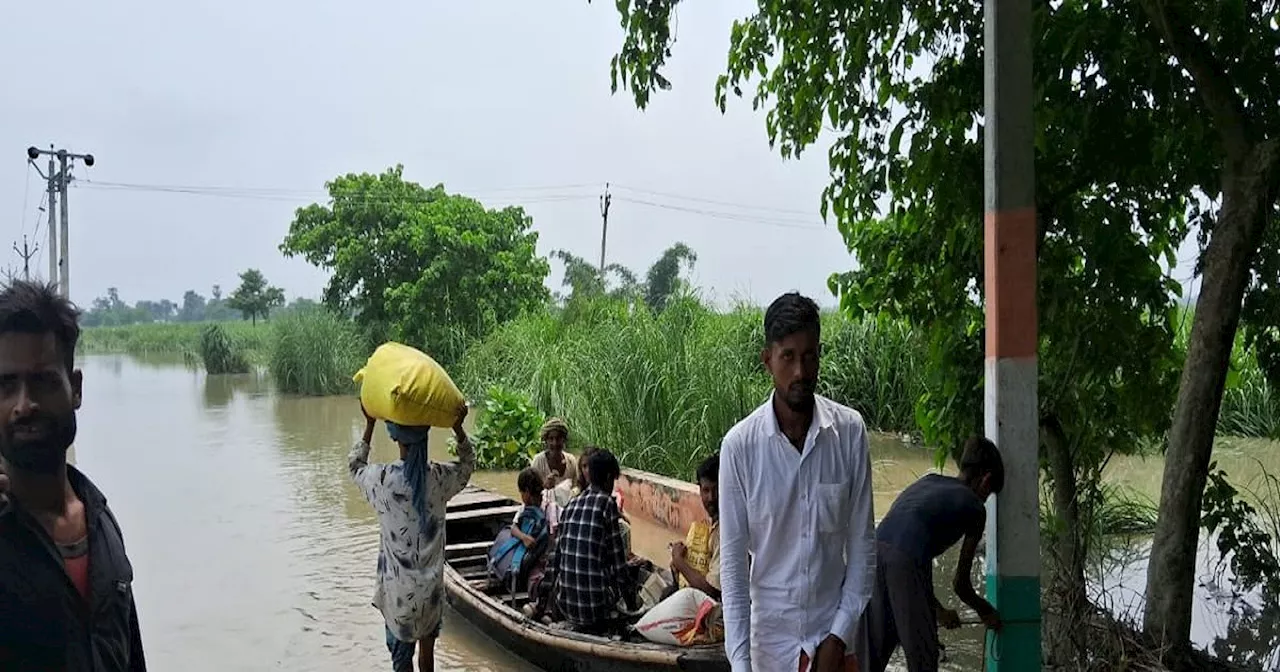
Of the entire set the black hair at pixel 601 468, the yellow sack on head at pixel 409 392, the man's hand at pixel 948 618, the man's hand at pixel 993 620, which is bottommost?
the man's hand at pixel 948 618

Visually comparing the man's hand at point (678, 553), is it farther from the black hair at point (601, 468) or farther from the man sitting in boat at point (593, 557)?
the black hair at point (601, 468)

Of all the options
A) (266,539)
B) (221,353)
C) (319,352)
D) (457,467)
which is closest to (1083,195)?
(457,467)

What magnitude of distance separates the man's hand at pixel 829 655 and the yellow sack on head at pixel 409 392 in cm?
216

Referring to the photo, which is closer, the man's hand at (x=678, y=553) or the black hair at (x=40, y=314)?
the black hair at (x=40, y=314)

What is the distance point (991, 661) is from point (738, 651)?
1.50 m

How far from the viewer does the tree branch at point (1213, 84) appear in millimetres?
4094

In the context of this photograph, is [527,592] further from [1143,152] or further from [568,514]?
[1143,152]

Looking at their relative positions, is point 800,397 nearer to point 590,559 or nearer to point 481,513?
point 590,559

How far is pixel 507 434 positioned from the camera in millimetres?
13086

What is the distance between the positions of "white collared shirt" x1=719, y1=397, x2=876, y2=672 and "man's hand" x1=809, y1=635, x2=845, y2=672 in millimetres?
24

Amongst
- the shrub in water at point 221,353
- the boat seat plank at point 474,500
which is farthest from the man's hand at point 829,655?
the shrub in water at point 221,353

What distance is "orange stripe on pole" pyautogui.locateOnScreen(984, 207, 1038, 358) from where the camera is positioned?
338cm

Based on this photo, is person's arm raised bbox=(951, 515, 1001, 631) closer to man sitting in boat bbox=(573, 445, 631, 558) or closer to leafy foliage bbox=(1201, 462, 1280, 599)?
leafy foliage bbox=(1201, 462, 1280, 599)

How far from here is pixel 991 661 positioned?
357cm
